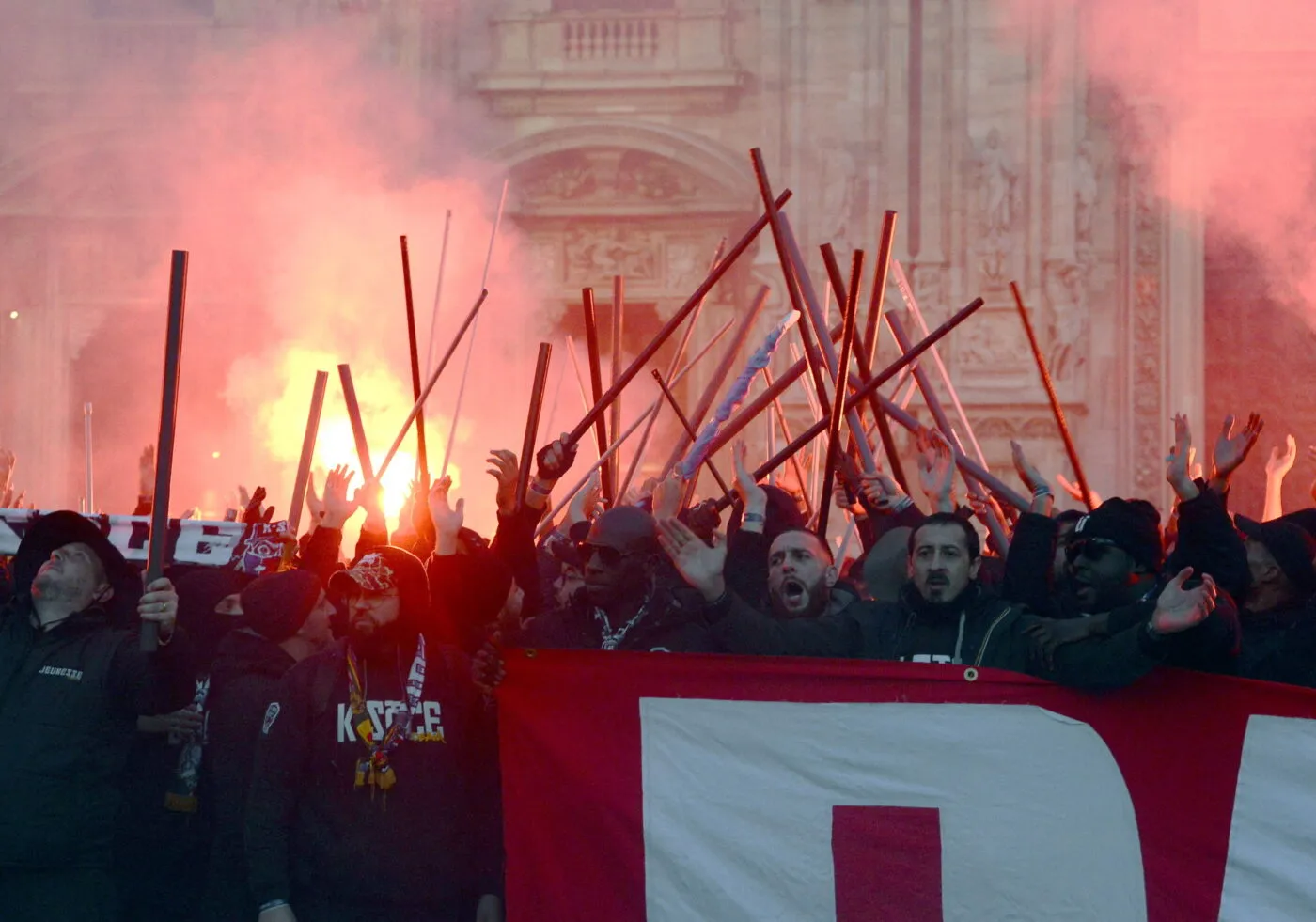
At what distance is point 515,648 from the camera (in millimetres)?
3863

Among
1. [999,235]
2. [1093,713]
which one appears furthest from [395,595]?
[999,235]

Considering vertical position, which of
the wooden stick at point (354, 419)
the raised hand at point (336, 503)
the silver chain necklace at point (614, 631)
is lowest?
the silver chain necklace at point (614, 631)

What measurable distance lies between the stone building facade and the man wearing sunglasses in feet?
30.2

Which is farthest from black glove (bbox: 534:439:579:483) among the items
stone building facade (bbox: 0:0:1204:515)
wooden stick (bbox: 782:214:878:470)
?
stone building facade (bbox: 0:0:1204:515)

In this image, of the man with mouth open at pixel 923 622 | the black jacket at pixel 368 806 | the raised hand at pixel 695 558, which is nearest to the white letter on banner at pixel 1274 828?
the man with mouth open at pixel 923 622

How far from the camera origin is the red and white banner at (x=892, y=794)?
356cm

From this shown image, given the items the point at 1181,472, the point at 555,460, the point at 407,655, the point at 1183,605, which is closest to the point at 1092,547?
the point at 1181,472

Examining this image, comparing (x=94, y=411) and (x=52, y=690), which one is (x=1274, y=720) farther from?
(x=94, y=411)

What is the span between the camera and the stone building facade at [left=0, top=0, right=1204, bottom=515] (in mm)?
13273

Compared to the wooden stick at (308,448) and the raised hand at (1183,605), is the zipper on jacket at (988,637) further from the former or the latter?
the wooden stick at (308,448)

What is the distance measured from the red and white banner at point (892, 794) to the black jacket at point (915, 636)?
0.08 metres

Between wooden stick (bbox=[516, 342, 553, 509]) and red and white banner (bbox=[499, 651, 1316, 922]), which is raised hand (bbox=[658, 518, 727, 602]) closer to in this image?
red and white banner (bbox=[499, 651, 1316, 922])

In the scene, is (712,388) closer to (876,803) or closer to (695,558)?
(695,558)

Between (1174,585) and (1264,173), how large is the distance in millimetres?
10976
